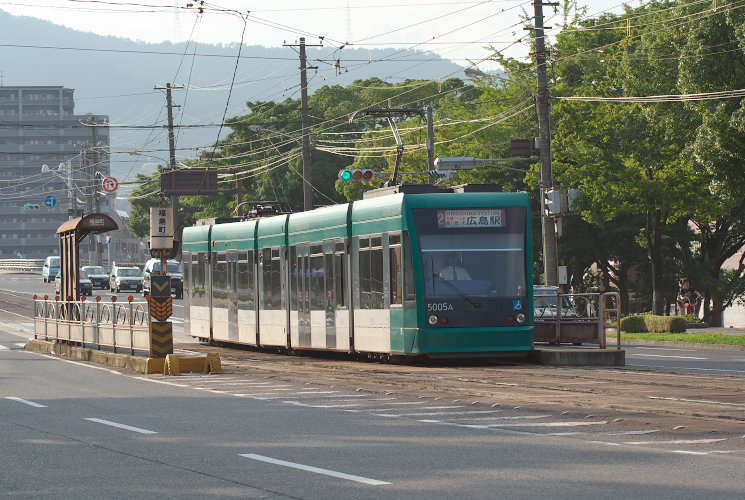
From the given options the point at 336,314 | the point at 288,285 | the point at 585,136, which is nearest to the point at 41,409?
the point at 336,314

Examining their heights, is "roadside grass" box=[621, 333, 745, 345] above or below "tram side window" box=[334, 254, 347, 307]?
below

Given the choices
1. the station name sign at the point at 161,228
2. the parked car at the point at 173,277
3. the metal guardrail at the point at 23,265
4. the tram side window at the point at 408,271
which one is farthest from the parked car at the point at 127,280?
the tram side window at the point at 408,271

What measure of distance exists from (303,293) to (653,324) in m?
15.5

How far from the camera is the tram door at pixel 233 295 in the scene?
34.0 metres

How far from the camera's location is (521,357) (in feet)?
87.0

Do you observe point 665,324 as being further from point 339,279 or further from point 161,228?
point 161,228

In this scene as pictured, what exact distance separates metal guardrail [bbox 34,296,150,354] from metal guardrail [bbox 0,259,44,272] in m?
82.0

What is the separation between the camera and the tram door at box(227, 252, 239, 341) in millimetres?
34000

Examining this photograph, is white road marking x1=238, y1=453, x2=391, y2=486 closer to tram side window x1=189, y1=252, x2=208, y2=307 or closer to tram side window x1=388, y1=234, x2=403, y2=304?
tram side window x1=388, y1=234, x2=403, y2=304

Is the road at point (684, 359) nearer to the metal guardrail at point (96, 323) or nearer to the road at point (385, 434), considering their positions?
the road at point (385, 434)

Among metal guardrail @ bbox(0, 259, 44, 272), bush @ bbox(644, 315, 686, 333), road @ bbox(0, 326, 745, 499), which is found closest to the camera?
road @ bbox(0, 326, 745, 499)

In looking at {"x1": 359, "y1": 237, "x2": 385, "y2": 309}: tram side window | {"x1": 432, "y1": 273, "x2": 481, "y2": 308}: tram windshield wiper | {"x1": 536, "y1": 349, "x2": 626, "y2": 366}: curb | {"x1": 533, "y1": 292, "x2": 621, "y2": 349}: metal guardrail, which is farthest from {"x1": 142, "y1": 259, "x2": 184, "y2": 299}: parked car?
{"x1": 536, "y1": 349, "x2": 626, "y2": 366}: curb

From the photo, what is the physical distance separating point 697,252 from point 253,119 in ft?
114

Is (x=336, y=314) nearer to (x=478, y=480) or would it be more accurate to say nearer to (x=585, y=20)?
(x=478, y=480)
